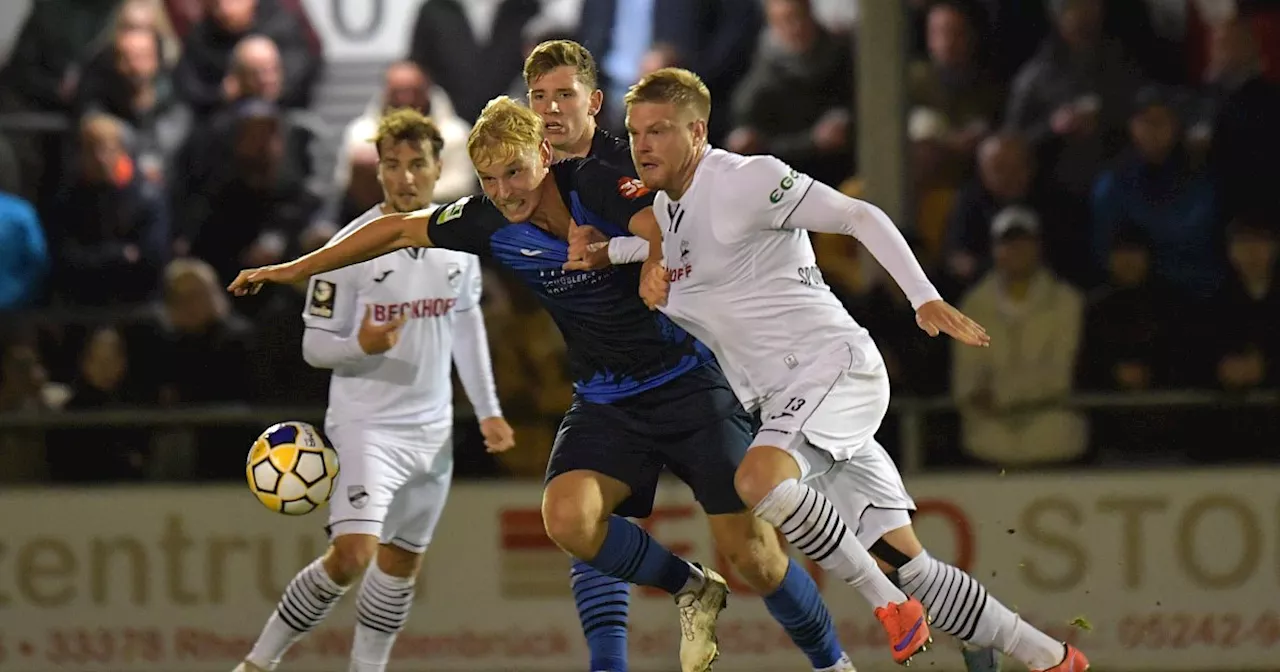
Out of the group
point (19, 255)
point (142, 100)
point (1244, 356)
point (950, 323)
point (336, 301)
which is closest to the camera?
point (950, 323)

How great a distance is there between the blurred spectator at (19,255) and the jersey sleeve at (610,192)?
4.99 metres

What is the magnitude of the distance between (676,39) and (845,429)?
5.01 metres

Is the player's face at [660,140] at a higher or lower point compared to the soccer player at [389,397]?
higher

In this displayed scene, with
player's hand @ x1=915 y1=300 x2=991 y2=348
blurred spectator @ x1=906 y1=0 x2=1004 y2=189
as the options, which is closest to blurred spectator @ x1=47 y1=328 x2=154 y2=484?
blurred spectator @ x1=906 y1=0 x2=1004 y2=189

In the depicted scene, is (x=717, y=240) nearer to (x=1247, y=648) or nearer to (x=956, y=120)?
(x=1247, y=648)

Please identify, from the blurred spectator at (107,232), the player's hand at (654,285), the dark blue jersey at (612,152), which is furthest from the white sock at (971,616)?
the blurred spectator at (107,232)

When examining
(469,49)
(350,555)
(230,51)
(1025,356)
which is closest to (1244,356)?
(1025,356)

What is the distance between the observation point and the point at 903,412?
9336 mm

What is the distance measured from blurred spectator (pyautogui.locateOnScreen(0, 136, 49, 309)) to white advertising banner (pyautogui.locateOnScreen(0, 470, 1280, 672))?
144cm

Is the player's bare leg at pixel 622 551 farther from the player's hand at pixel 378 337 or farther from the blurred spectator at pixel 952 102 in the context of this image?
the blurred spectator at pixel 952 102

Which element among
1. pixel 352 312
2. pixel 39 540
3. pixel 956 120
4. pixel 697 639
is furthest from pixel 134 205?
pixel 697 639

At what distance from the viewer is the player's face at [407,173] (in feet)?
24.2

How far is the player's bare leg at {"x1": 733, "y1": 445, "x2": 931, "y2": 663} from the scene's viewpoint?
6098 millimetres

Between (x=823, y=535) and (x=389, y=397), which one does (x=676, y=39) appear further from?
(x=823, y=535)
